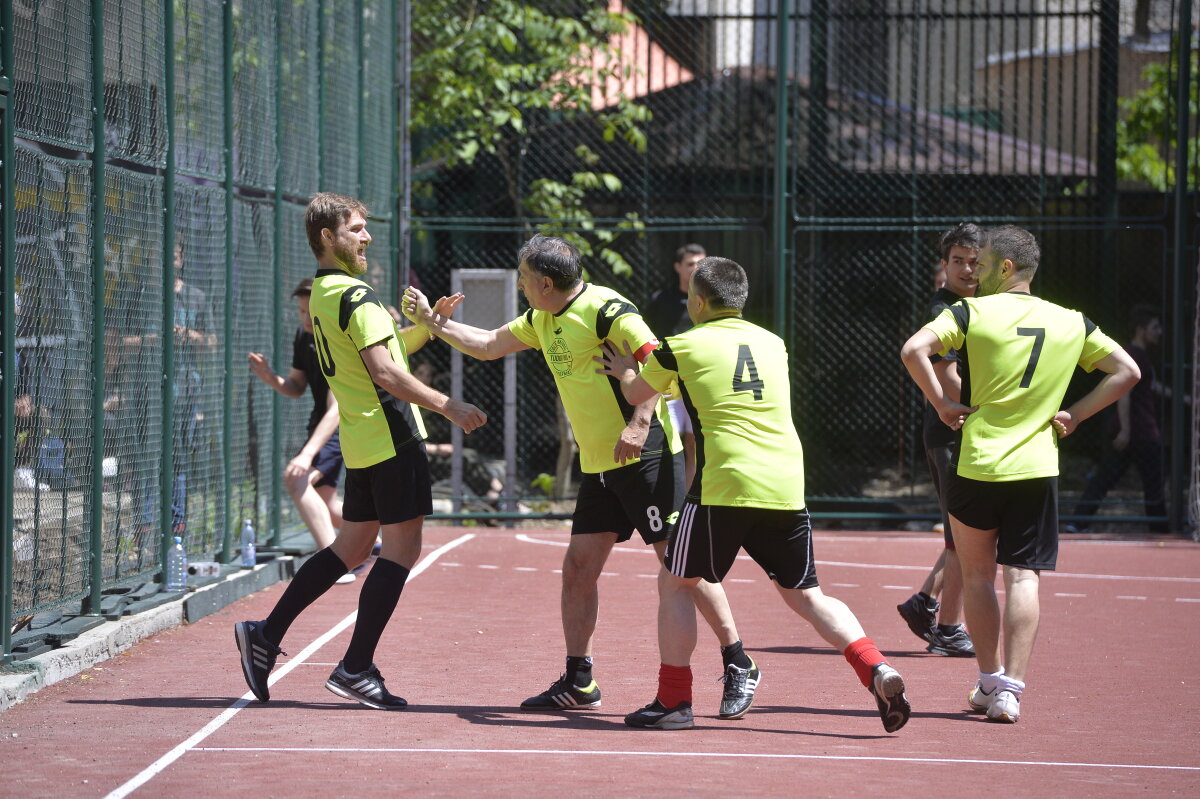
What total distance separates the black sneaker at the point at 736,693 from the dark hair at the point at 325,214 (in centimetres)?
243

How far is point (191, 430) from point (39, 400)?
2.26 meters

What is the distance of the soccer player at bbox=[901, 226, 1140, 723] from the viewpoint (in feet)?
19.8

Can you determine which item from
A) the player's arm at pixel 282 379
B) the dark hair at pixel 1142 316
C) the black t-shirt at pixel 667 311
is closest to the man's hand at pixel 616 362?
the player's arm at pixel 282 379

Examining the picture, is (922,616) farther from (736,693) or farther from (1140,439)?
(1140,439)

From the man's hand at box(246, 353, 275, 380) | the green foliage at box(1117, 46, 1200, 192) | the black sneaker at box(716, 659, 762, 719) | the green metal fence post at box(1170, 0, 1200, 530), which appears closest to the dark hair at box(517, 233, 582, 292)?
the black sneaker at box(716, 659, 762, 719)

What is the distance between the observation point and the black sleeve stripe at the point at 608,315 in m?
6.16

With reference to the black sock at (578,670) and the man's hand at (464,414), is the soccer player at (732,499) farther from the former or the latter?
the man's hand at (464,414)

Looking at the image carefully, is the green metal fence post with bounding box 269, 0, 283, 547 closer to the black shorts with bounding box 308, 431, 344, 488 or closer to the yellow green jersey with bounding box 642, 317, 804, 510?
the black shorts with bounding box 308, 431, 344, 488

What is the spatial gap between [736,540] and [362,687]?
165cm

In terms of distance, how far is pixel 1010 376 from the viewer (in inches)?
240

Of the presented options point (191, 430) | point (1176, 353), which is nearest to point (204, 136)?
point (191, 430)

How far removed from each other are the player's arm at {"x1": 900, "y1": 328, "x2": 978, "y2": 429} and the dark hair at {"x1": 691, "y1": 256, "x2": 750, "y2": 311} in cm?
70

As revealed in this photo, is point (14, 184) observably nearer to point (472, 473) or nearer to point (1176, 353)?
point (472, 473)

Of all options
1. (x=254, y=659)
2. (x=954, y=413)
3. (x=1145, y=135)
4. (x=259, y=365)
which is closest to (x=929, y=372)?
(x=954, y=413)
